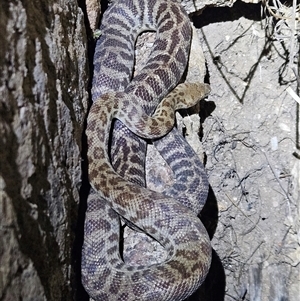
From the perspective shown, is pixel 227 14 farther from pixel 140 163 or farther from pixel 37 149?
pixel 37 149

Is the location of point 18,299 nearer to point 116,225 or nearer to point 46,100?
point 46,100

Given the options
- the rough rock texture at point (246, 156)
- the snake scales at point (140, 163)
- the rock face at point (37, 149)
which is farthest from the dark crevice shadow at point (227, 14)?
the rock face at point (37, 149)

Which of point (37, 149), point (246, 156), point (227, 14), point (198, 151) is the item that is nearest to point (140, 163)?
point (198, 151)

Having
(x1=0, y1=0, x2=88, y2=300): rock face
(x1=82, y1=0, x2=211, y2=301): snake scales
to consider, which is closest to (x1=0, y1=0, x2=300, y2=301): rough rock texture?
(x1=0, y1=0, x2=88, y2=300): rock face

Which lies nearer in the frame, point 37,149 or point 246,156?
point 37,149

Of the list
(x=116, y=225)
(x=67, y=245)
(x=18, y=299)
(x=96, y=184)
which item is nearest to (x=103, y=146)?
(x=96, y=184)
